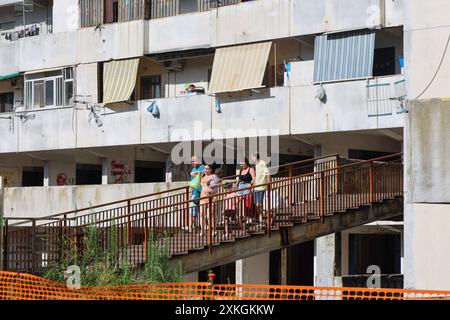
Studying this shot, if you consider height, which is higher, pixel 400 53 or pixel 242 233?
pixel 400 53

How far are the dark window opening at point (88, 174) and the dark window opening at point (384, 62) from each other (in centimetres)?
1483

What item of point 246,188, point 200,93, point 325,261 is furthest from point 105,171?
point 246,188

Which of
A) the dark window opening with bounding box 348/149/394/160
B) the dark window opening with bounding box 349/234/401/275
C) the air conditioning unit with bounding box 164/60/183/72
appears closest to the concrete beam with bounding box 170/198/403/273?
the dark window opening with bounding box 348/149/394/160

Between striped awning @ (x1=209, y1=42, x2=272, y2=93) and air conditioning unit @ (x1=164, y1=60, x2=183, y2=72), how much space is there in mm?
2676

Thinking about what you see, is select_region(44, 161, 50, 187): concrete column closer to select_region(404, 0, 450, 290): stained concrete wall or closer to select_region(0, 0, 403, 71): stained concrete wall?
select_region(0, 0, 403, 71): stained concrete wall

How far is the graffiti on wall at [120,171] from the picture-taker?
3412 cm

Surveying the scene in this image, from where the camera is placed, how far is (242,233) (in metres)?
18.6

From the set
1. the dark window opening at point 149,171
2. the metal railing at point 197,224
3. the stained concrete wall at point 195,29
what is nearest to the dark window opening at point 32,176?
the dark window opening at point 149,171

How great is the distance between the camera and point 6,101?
37.0 m

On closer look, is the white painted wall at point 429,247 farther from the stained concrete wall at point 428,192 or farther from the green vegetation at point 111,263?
the green vegetation at point 111,263

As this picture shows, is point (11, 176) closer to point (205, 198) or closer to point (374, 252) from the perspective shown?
point (374, 252)
